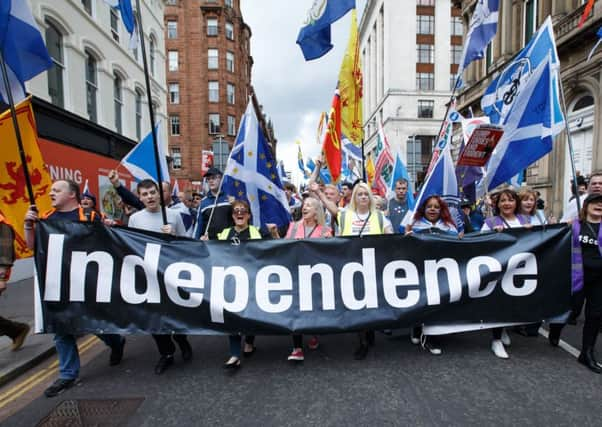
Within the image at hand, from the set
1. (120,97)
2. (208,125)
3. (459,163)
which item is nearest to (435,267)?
(459,163)

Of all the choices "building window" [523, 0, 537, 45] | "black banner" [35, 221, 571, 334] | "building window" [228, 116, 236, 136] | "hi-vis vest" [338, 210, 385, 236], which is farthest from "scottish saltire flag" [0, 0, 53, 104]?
"building window" [228, 116, 236, 136]

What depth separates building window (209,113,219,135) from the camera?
36562 millimetres

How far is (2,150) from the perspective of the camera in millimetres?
3307

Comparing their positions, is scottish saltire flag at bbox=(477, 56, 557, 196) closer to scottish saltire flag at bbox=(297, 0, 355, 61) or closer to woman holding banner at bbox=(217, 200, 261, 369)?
scottish saltire flag at bbox=(297, 0, 355, 61)

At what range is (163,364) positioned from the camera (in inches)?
138

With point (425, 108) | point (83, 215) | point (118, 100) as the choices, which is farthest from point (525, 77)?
point (425, 108)

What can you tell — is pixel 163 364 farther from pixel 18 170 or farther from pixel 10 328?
pixel 18 170

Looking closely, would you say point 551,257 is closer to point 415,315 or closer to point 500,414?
point 415,315

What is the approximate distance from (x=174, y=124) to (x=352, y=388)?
120ft

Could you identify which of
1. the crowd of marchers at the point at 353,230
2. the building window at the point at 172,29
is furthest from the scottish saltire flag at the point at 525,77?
the building window at the point at 172,29

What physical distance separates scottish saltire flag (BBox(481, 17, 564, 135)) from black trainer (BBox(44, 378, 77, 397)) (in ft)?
17.9

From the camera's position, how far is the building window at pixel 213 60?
1421 inches

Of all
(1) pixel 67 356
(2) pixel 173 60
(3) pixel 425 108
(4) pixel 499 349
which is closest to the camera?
(1) pixel 67 356

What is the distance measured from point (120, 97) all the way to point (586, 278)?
633 inches
